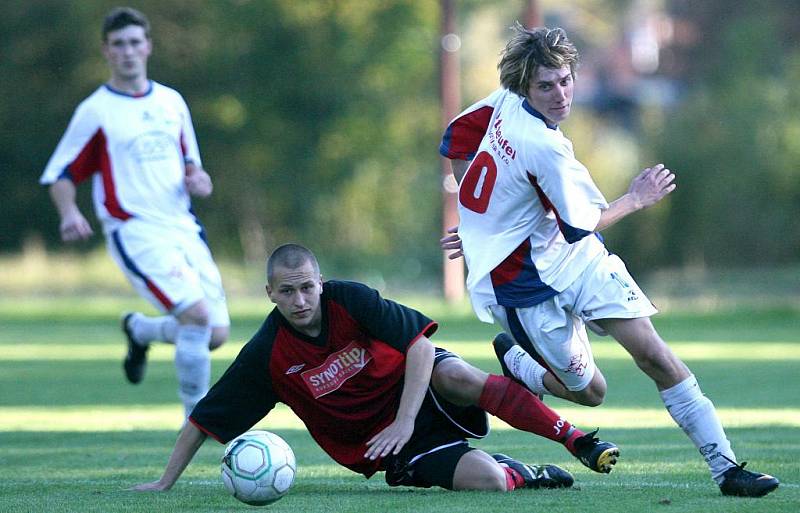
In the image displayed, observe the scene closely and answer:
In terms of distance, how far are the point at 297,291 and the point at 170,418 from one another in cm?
430

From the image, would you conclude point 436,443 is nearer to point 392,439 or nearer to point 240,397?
point 392,439

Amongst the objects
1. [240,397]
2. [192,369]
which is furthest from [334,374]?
[192,369]

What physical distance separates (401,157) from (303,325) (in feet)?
105

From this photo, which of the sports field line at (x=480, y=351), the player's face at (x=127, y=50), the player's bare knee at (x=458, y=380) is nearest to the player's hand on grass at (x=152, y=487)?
the player's bare knee at (x=458, y=380)

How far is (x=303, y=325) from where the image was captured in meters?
6.22

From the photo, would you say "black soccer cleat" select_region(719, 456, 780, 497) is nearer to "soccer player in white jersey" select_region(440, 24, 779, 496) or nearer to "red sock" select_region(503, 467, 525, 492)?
"soccer player in white jersey" select_region(440, 24, 779, 496)

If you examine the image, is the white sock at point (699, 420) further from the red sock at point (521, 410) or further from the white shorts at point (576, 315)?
the red sock at point (521, 410)

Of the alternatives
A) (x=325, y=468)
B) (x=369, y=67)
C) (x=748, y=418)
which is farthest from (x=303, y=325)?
(x=369, y=67)

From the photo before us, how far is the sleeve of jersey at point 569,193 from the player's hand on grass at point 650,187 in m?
0.15

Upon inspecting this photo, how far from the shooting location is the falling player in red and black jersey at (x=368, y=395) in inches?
244

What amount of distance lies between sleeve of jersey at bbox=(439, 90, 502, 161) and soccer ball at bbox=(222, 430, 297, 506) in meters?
1.81

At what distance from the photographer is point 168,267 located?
30.3ft

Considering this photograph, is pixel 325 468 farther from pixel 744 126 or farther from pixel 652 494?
pixel 744 126

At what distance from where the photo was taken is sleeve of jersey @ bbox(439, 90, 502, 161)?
276 inches
